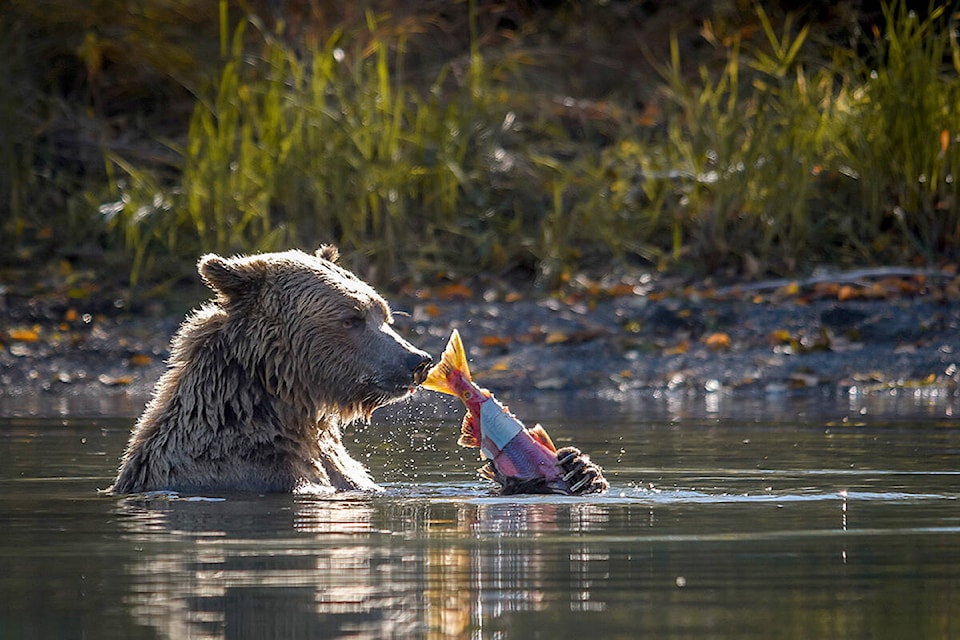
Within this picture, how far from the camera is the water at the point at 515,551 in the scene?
15.4 feet

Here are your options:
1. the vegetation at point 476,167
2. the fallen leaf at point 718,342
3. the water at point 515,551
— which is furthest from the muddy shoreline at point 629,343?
the water at point 515,551

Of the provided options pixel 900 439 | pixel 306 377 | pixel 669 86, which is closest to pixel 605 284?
pixel 669 86

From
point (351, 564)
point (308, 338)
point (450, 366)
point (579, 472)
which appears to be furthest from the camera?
point (308, 338)

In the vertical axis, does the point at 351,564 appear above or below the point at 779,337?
below

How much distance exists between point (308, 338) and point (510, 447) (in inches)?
40.2

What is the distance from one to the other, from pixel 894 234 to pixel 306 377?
28.4 ft

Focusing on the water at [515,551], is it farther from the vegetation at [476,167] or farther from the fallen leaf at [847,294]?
the vegetation at [476,167]

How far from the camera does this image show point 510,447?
7574mm

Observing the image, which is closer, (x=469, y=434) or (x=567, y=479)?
(x=567, y=479)

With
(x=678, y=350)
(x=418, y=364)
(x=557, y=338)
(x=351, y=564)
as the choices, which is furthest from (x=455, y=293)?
(x=351, y=564)

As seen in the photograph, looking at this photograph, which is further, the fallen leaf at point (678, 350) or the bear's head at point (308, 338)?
the fallen leaf at point (678, 350)

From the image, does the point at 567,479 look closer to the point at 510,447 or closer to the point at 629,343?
the point at 510,447

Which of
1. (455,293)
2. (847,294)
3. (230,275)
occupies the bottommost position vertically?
(230,275)

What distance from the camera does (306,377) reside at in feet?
25.4
